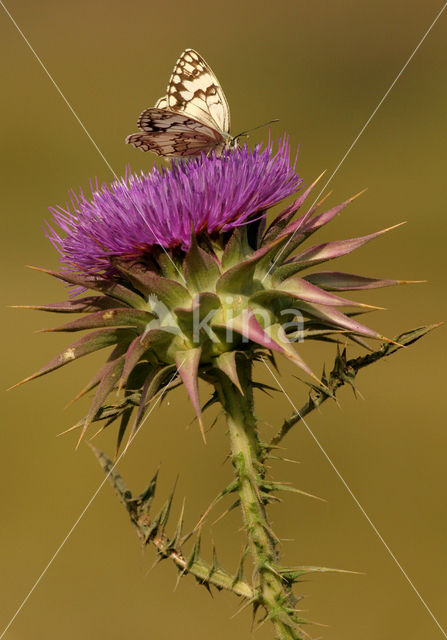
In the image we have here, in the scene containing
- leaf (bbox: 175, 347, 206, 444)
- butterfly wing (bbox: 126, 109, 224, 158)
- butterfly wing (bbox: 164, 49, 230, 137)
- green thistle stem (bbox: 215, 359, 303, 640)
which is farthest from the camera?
butterfly wing (bbox: 164, 49, 230, 137)

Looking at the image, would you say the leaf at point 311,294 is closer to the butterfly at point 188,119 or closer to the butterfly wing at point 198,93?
the butterfly at point 188,119

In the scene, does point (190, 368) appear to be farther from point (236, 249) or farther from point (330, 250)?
point (330, 250)

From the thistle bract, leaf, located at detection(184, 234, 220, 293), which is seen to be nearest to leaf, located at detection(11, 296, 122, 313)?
the thistle bract

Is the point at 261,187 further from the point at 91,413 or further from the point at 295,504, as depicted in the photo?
the point at 295,504

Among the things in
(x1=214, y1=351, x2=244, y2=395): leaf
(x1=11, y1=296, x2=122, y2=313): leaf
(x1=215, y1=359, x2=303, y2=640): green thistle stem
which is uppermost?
(x1=11, y1=296, x2=122, y2=313): leaf

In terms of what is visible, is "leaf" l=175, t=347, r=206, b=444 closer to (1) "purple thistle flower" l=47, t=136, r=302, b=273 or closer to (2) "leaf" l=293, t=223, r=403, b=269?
(1) "purple thistle flower" l=47, t=136, r=302, b=273

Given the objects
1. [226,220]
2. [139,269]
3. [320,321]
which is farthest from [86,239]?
[320,321]
